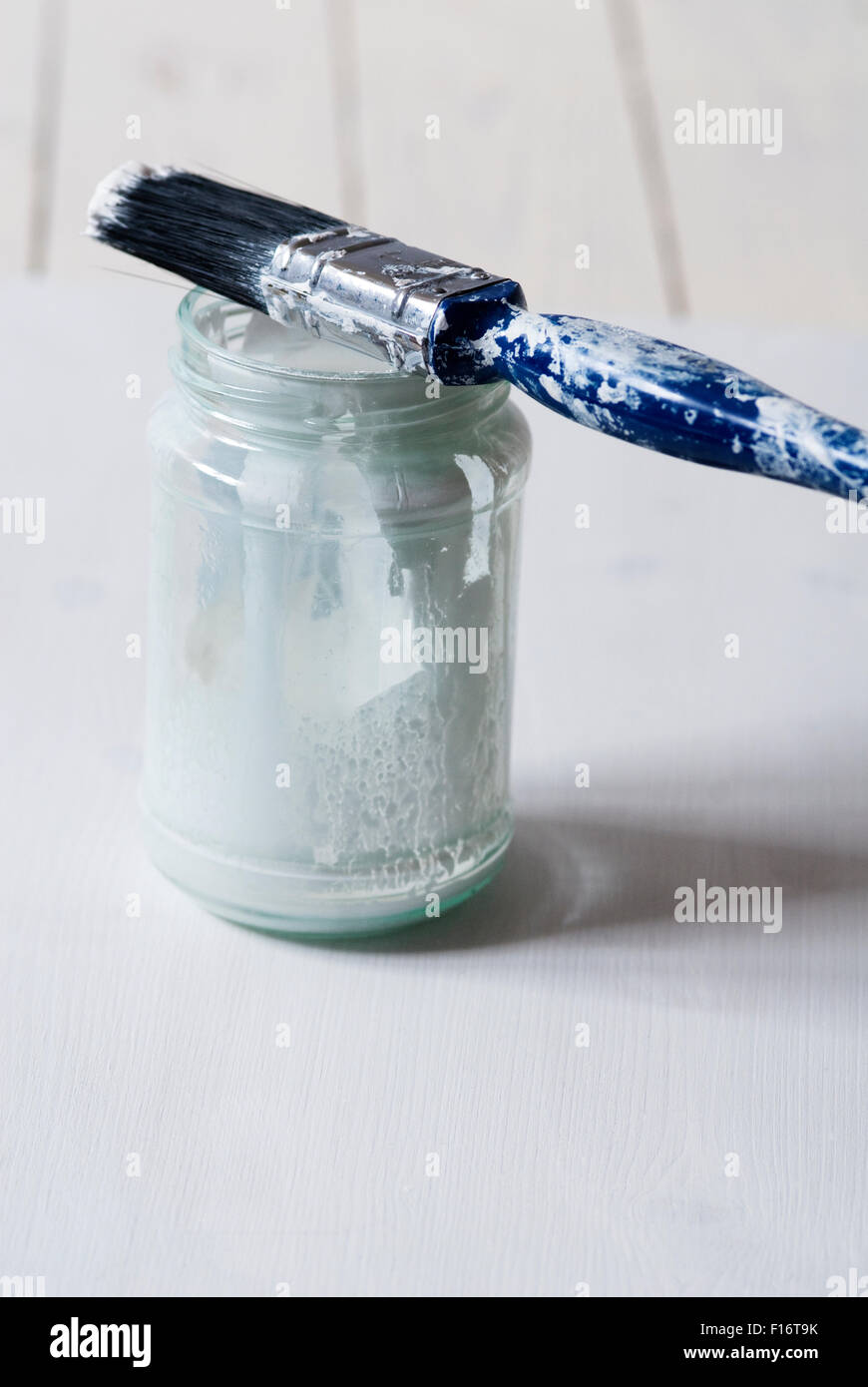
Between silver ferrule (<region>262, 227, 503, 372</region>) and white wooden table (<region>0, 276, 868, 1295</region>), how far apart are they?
214 mm

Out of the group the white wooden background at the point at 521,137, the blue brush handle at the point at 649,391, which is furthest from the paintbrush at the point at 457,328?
the white wooden background at the point at 521,137

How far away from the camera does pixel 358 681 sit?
60 centimetres

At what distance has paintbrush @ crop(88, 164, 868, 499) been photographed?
493 mm

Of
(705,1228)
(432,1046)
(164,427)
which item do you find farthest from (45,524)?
(705,1228)

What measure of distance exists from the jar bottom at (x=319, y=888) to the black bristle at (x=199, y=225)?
0.19 meters

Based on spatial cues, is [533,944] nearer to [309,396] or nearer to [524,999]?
[524,999]

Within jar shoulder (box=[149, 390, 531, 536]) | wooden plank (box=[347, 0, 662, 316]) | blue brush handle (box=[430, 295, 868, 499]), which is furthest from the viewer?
wooden plank (box=[347, 0, 662, 316])

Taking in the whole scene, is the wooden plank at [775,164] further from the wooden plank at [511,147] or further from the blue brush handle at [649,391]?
the blue brush handle at [649,391]

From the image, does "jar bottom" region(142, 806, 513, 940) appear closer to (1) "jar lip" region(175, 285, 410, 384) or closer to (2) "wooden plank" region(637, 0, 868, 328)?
(1) "jar lip" region(175, 285, 410, 384)

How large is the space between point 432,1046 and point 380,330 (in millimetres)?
230

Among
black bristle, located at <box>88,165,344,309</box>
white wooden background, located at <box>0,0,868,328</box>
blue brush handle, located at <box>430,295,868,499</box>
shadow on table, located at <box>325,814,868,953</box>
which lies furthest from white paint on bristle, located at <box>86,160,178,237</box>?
white wooden background, located at <box>0,0,868,328</box>

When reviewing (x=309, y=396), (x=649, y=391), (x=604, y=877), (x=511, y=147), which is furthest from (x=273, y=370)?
(x=511, y=147)

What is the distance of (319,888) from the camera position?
2.06 feet

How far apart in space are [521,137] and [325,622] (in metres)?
0.84
